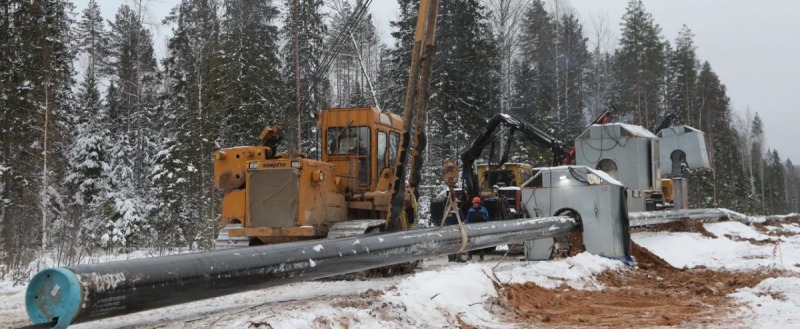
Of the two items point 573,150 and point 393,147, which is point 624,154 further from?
point 393,147

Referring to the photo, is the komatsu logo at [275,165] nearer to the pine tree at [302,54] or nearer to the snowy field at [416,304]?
the snowy field at [416,304]

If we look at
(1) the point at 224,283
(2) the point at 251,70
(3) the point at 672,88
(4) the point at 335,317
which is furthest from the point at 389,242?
(3) the point at 672,88

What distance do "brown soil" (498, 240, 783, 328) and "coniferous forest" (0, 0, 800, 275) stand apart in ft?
33.0

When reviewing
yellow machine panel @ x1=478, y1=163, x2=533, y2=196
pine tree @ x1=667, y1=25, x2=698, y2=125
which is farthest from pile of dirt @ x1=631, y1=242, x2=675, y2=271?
pine tree @ x1=667, y1=25, x2=698, y2=125

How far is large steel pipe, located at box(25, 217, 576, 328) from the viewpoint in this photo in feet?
13.7

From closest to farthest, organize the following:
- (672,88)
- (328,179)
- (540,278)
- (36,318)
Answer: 1. (36,318)
2. (540,278)
3. (328,179)
4. (672,88)

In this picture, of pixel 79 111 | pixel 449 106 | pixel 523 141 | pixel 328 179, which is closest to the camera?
pixel 328 179

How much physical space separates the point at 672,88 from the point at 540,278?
165ft

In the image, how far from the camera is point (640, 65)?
46.8 meters

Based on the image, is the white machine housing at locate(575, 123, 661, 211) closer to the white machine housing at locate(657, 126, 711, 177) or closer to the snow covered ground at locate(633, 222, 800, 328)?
the snow covered ground at locate(633, 222, 800, 328)

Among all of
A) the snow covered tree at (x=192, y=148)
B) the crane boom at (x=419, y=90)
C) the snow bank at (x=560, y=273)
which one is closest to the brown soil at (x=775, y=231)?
the snow bank at (x=560, y=273)

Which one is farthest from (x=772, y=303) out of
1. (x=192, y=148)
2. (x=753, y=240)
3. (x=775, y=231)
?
(x=192, y=148)

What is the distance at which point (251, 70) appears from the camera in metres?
29.7

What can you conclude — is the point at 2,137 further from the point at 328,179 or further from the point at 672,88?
the point at 672,88
